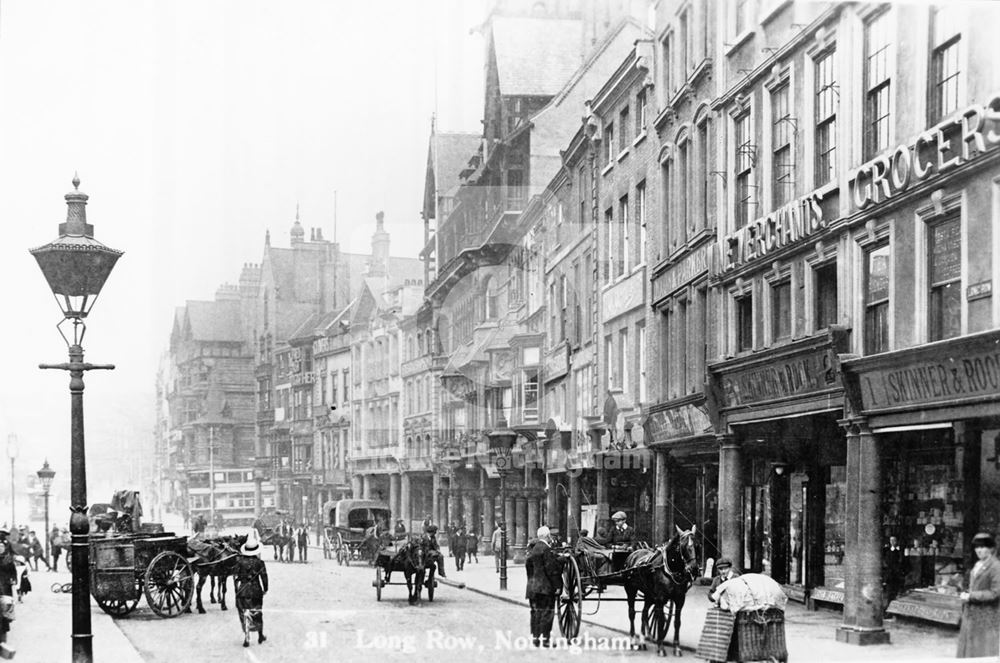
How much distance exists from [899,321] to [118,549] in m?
9.64

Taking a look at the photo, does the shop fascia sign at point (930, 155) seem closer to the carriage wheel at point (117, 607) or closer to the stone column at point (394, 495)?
the stone column at point (394, 495)

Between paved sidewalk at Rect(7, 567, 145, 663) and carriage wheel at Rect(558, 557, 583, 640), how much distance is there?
442 cm

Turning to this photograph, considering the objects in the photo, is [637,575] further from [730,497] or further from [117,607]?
[117,607]

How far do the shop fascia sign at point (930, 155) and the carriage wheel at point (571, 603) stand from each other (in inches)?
194

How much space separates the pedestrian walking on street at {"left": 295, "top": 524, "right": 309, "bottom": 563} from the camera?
15.5 metres

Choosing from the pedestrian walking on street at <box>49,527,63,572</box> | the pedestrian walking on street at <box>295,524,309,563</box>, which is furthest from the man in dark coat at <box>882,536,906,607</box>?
the pedestrian walking on street at <box>49,527,63,572</box>

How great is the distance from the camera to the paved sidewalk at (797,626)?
12.1m

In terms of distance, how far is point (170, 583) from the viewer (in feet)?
51.5

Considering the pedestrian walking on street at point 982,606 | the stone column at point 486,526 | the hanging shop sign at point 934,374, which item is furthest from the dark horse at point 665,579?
the stone column at point 486,526

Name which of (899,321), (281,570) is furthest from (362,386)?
(899,321)

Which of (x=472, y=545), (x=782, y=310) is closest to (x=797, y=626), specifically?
(x=782, y=310)

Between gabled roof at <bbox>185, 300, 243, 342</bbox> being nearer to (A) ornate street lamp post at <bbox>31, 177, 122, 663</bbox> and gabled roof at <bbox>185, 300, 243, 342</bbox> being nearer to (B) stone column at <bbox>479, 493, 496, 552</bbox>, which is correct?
(A) ornate street lamp post at <bbox>31, 177, 122, 663</bbox>

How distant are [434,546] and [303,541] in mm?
1995

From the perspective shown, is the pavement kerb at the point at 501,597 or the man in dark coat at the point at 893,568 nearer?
the man in dark coat at the point at 893,568
